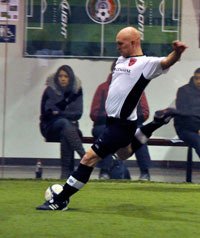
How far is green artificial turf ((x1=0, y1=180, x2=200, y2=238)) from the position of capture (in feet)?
25.8

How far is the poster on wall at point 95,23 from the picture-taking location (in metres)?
11.8

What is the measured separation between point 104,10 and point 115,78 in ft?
9.59

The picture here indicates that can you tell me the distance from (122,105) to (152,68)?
471mm

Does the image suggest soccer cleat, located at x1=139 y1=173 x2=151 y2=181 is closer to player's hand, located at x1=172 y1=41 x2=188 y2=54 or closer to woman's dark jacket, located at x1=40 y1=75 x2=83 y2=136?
woman's dark jacket, located at x1=40 y1=75 x2=83 y2=136

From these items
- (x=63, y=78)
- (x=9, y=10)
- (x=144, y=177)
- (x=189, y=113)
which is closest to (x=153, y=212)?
(x=144, y=177)

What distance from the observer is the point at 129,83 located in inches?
352

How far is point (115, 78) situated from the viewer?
29.8 feet

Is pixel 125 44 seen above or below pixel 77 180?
above

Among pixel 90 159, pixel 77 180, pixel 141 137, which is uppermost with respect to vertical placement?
pixel 141 137

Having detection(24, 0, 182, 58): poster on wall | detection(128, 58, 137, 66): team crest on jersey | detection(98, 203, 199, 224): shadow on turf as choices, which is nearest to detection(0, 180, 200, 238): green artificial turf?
detection(98, 203, 199, 224): shadow on turf

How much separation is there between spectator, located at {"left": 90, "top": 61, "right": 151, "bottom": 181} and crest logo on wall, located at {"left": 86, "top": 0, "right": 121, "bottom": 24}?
2.32ft

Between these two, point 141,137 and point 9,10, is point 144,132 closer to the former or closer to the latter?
point 141,137

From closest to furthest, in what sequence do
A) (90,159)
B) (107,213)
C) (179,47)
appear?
(179,47) < (90,159) < (107,213)

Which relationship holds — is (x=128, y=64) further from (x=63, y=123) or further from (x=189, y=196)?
(x=63, y=123)
